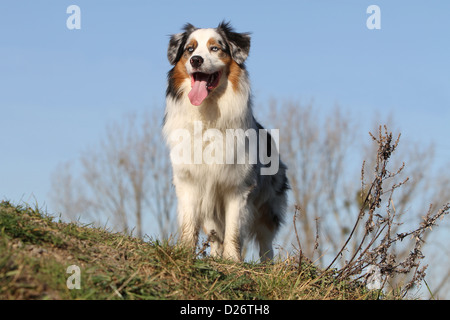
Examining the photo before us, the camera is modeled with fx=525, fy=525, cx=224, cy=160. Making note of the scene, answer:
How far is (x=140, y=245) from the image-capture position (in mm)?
4660

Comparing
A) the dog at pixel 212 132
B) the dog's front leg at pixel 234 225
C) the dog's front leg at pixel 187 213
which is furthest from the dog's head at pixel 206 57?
the dog's front leg at pixel 234 225

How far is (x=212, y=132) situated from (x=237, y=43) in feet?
3.90

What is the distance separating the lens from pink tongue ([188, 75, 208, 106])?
6.38 metres

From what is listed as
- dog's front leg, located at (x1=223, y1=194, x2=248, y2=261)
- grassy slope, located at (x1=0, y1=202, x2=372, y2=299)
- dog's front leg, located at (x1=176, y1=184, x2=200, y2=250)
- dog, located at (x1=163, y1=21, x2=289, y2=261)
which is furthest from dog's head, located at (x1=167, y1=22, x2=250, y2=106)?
grassy slope, located at (x1=0, y1=202, x2=372, y2=299)

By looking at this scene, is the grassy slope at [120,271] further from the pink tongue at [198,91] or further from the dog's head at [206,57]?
the dog's head at [206,57]

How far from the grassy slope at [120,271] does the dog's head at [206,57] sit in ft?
7.53

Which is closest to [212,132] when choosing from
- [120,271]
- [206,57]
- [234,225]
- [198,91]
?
[198,91]

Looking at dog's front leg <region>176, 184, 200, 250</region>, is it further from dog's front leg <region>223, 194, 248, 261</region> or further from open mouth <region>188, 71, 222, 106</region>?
open mouth <region>188, 71, 222, 106</region>

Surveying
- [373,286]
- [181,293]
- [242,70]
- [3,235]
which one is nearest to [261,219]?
[242,70]

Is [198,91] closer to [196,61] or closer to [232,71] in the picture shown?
[196,61]

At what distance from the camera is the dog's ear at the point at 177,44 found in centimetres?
671

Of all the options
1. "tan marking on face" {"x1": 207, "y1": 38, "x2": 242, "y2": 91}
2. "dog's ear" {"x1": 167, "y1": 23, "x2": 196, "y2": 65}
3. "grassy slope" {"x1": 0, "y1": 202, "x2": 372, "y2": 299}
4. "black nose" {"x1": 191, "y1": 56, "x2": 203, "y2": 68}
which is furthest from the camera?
"dog's ear" {"x1": 167, "y1": 23, "x2": 196, "y2": 65}

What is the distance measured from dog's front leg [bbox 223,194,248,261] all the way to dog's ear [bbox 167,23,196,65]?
191cm
